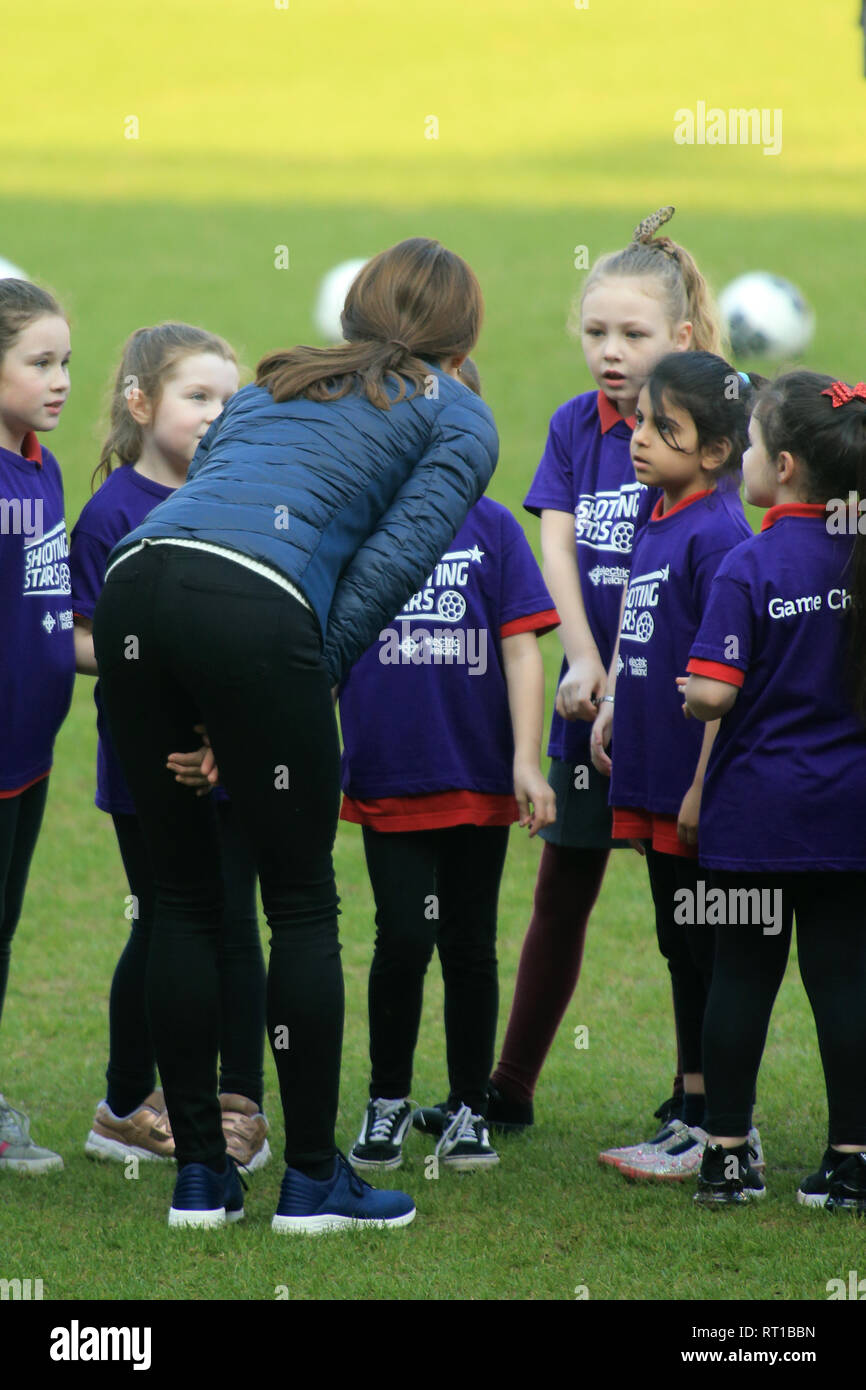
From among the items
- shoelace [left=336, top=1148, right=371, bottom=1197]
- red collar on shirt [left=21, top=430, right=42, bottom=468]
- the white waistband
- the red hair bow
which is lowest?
shoelace [left=336, top=1148, right=371, bottom=1197]

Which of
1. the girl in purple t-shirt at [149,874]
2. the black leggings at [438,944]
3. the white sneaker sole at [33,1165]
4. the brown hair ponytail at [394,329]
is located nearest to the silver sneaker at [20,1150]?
the white sneaker sole at [33,1165]

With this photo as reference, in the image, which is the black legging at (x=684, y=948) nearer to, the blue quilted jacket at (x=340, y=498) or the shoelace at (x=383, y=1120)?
the shoelace at (x=383, y=1120)

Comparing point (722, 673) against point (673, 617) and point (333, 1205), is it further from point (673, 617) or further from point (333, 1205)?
point (333, 1205)

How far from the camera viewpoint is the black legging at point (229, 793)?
278cm

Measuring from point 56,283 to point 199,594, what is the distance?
46.3 ft

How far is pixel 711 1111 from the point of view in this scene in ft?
10.8

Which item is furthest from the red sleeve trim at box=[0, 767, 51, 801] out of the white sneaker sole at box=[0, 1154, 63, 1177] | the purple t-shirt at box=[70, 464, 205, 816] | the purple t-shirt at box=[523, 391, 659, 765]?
the purple t-shirt at box=[523, 391, 659, 765]

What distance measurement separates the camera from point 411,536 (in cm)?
292

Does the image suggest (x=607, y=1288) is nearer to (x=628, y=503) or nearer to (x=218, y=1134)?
(x=218, y=1134)

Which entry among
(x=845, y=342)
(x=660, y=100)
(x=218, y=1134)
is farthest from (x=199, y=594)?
(x=660, y=100)

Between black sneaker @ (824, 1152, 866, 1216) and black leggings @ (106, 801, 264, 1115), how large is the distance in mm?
1223

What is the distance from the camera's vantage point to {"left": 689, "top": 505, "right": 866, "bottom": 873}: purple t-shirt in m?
3.15

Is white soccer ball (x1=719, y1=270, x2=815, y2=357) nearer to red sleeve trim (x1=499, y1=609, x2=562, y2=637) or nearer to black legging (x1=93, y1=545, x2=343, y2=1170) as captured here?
red sleeve trim (x1=499, y1=609, x2=562, y2=637)

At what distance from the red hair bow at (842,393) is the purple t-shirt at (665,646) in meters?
0.32
